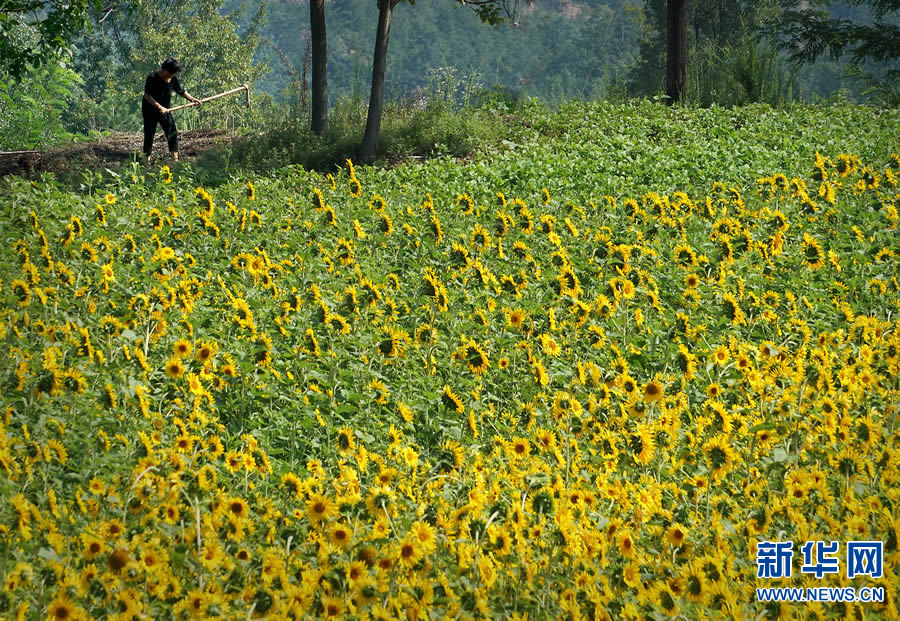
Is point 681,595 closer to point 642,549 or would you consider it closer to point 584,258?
point 642,549

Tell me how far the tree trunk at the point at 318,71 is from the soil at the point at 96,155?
1.44m

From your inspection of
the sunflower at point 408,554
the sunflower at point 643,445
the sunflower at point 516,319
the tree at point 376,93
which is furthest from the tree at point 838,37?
the sunflower at point 408,554

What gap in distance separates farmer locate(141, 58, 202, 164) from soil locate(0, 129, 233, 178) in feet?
1.42

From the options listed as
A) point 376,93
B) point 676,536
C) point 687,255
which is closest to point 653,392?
→ point 676,536

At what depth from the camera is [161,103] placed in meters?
11.4

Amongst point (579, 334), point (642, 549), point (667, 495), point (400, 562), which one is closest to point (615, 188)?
point (579, 334)

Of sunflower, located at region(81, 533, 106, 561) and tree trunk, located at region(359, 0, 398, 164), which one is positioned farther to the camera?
tree trunk, located at region(359, 0, 398, 164)

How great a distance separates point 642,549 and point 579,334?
2376 millimetres

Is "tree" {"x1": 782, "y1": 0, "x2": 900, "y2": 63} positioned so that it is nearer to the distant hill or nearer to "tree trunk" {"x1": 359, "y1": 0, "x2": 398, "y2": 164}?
"tree trunk" {"x1": 359, "y1": 0, "x2": 398, "y2": 164}

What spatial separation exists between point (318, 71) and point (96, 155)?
10.7 feet

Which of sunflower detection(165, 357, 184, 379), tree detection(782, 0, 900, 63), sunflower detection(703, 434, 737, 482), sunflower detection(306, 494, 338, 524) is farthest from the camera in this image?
tree detection(782, 0, 900, 63)

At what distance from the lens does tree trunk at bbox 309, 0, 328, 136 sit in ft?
39.0

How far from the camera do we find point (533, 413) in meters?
4.18

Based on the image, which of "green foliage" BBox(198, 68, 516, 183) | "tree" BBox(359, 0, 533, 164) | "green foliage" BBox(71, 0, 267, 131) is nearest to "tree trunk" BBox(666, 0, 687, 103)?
"green foliage" BBox(198, 68, 516, 183)
